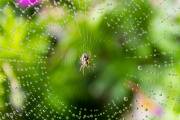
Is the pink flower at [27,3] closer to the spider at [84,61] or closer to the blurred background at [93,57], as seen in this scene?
the blurred background at [93,57]

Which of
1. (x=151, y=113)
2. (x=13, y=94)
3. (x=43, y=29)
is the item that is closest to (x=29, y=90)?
(x=13, y=94)

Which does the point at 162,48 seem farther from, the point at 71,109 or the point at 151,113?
the point at 71,109

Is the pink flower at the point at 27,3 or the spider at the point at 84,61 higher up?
the pink flower at the point at 27,3

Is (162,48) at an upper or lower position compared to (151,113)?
upper

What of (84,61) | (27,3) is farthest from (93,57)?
(27,3)

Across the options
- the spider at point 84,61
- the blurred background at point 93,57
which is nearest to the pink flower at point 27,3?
the blurred background at point 93,57

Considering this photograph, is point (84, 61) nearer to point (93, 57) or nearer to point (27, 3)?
point (93, 57)

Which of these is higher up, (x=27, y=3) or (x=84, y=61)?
(x=27, y=3)

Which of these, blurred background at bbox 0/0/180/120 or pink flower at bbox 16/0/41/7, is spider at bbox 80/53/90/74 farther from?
pink flower at bbox 16/0/41/7

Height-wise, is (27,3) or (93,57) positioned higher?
(27,3)
